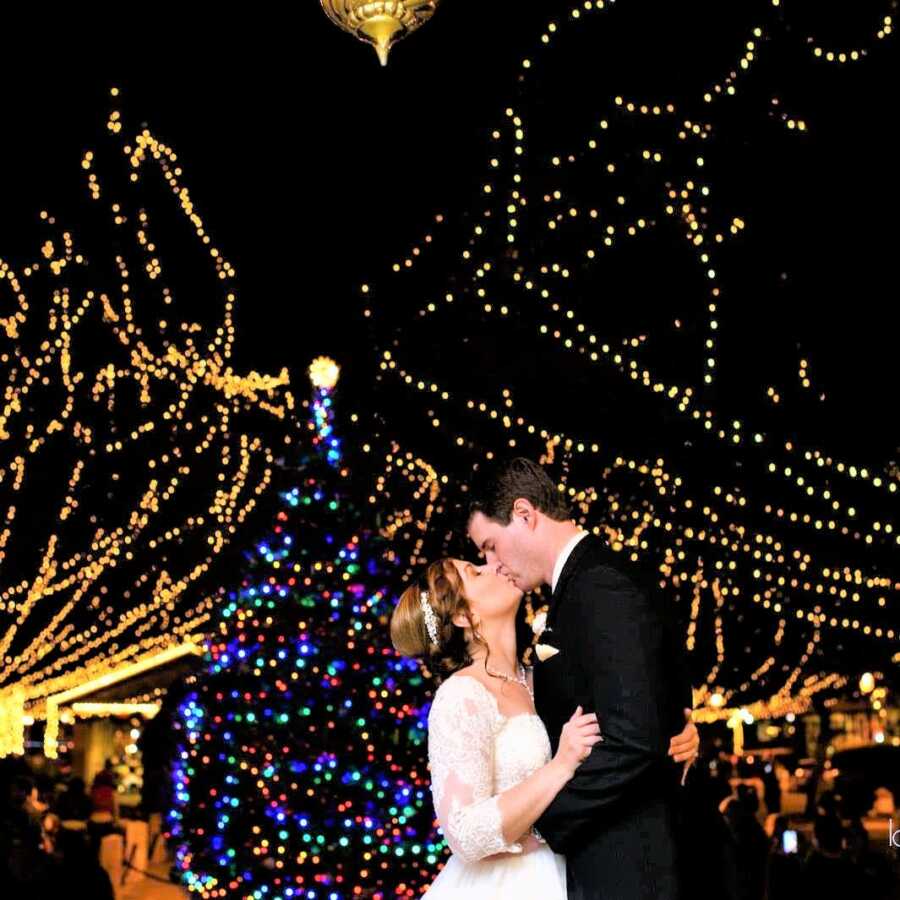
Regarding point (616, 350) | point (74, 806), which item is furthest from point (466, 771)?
point (74, 806)

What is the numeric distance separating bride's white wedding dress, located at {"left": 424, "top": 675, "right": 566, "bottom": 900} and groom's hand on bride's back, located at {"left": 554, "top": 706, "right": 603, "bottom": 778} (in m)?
A: 0.32

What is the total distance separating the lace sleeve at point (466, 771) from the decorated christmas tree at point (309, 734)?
2976mm

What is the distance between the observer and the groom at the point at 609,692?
13.5 feet

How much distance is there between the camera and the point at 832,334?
12781 mm

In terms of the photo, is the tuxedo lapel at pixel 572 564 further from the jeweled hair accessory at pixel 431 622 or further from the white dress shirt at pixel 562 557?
the jeweled hair accessory at pixel 431 622

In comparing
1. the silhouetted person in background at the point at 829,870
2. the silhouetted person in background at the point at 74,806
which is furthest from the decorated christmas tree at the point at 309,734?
the silhouetted person in background at the point at 74,806

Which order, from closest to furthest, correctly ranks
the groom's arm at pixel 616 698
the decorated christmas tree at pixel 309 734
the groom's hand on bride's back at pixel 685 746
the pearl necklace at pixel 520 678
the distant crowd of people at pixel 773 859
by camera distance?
the groom's arm at pixel 616 698, the groom's hand on bride's back at pixel 685 746, the distant crowd of people at pixel 773 859, the pearl necklace at pixel 520 678, the decorated christmas tree at pixel 309 734

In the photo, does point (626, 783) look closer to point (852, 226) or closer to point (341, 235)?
point (852, 226)

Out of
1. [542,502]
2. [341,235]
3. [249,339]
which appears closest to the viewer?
[542,502]

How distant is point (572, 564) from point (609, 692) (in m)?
0.44

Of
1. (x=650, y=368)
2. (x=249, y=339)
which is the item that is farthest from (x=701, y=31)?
(x=249, y=339)

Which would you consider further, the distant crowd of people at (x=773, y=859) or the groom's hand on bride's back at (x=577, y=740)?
the distant crowd of people at (x=773, y=859)

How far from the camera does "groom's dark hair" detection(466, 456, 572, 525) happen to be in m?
4.52

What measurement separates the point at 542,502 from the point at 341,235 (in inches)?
648
